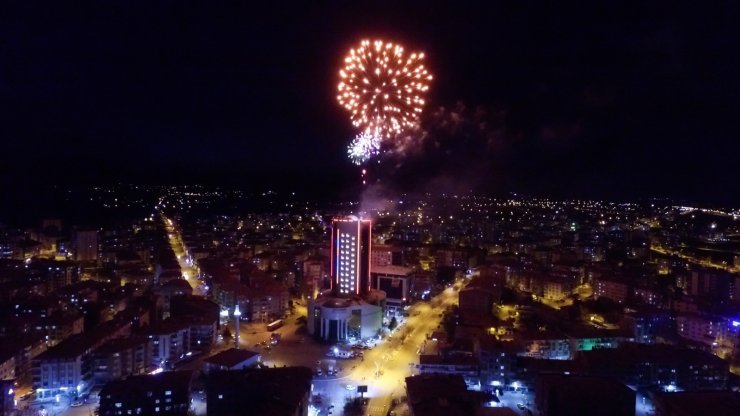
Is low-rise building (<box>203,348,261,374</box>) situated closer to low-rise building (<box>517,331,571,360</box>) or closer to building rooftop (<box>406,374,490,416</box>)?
building rooftop (<box>406,374,490,416</box>)

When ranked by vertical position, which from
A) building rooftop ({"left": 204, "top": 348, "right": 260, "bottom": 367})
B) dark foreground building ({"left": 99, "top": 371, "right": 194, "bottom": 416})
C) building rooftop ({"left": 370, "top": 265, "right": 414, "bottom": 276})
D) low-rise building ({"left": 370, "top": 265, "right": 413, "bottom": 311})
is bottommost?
dark foreground building ({"left": 99, "top": 371, "right": 194, "bottom": 416})

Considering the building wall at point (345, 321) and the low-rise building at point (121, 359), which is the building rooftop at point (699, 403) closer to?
the building wall at point (345, 321)

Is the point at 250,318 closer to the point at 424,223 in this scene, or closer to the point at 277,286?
the point at 277,286

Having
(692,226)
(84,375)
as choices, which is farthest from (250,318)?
(692,226)

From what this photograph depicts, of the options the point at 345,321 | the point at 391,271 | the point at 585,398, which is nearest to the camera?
the point at 585,398

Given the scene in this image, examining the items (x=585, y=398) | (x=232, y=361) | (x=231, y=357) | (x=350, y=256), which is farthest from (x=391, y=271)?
(x=585, y=398)

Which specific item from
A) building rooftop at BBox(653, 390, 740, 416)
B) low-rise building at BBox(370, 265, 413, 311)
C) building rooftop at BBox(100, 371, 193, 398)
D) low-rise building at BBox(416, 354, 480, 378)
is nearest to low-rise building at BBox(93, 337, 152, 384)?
building rooftop at BBox(100, 371, 193, 398)

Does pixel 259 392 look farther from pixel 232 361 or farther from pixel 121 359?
pixel 121 359
